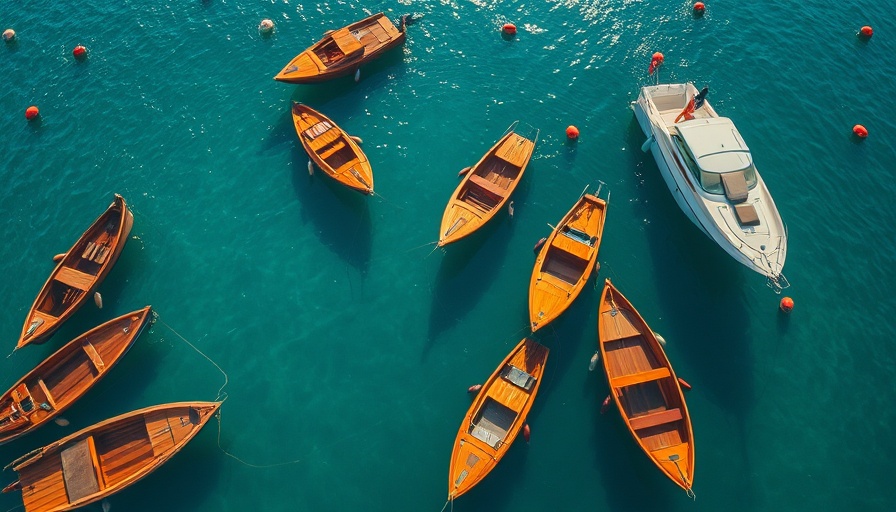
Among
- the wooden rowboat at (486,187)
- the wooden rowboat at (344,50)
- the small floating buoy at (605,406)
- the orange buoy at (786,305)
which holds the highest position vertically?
the wooden rowboat at (344,50)

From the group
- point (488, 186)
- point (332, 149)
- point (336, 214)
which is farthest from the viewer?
point (332, 149)

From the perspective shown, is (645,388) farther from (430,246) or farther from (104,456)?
(104,456)

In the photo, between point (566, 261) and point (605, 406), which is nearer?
point (605, 406)

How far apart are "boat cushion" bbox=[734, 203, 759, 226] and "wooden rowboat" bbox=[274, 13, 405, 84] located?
30.1 metres

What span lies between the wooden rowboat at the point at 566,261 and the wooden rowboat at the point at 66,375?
81.2 feet

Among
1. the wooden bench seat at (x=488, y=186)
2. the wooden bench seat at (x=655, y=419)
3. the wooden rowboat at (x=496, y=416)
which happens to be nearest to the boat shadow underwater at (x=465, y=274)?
the wooden bench seat at (x=488, y=186)

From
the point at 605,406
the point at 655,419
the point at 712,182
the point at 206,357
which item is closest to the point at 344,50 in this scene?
the point at 206,357

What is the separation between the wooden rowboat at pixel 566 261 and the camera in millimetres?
34344

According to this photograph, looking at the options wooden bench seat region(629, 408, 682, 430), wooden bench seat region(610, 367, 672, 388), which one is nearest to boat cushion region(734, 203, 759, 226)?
wooden bench seat region(610, 367, 672, 388)

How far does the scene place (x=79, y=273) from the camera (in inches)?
1437

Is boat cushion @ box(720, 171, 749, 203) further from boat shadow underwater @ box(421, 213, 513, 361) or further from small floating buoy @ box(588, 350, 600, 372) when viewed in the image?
boat shadow underwater @ box(421, 213, 513, 361)

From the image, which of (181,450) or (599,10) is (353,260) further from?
(599,10)

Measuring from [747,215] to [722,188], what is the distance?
2.43 m

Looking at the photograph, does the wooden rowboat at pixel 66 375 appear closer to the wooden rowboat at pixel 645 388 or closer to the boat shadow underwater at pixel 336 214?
the boat shadow underwater at pixel 336 214
